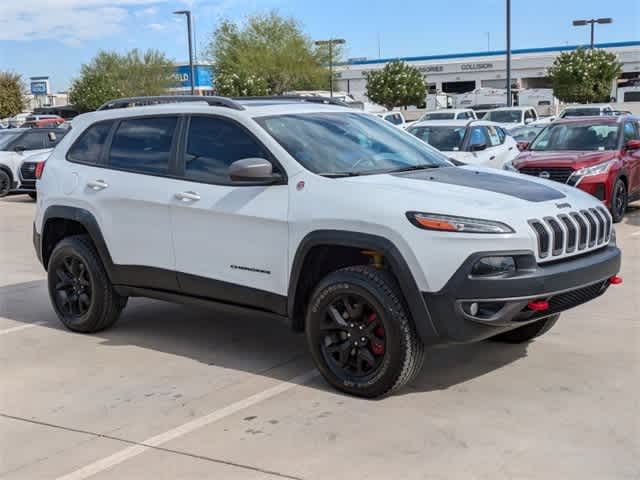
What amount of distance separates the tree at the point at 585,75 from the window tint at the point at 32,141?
114ft

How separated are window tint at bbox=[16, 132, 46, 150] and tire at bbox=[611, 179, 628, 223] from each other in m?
13.0

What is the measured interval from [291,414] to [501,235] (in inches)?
61.9

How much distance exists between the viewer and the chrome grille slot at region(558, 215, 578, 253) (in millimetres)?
5070

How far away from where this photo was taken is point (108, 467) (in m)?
4.34

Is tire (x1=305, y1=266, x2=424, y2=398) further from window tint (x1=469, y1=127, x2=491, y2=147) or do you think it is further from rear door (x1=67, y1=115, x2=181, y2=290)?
window tint (x1=469, y1=127, x2=491, y2=147)

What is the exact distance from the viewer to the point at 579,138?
42.5 ft

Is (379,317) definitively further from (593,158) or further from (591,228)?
(593,158)

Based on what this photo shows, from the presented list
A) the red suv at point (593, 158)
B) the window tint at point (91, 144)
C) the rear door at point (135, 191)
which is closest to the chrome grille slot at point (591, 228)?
the rear door at point (135, 191)

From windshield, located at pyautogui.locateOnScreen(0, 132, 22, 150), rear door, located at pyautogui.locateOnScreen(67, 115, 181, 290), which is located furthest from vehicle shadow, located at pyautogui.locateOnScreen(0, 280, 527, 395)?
windshield, located at pyautogui.locateOnScreen(0, 132, 22, 150)

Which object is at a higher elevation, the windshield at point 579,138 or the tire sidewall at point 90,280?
the windshield at point 579,138

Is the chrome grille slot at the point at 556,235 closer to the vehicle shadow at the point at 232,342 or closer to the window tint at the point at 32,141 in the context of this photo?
the vehicle shadow at the point at 232,342

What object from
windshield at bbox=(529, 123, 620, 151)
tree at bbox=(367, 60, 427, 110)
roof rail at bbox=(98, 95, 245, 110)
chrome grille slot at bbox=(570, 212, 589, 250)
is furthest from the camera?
tree at bbox=(367, 60, 427, 110)

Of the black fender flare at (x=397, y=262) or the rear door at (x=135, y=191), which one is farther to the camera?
the rear door at (x=135, y=191)

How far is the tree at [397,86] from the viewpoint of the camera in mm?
52094
